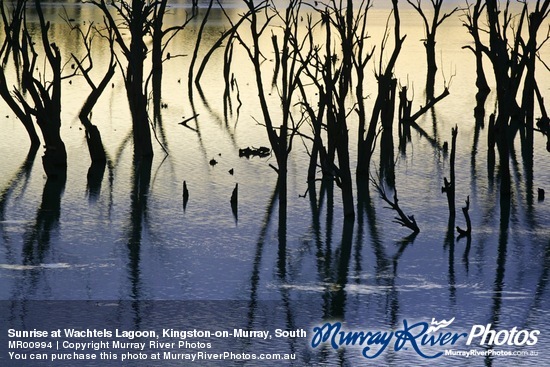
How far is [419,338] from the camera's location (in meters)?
7.99

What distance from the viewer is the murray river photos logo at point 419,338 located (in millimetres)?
7750

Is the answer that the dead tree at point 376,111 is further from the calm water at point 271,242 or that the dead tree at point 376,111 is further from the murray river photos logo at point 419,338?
the murray river photos logo at point 419,338

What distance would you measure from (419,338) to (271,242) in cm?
324

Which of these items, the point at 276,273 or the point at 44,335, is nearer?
the point at 44,335

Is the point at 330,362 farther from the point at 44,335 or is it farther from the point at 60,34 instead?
the point at 60,34

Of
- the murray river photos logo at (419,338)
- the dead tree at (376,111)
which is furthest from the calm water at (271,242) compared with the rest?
the dead tree at (376,111)

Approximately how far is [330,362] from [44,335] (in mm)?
2095

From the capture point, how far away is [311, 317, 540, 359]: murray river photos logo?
7.75m

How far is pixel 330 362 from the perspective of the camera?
7.48 meters

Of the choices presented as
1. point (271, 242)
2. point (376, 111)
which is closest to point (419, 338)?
point (271, 242)

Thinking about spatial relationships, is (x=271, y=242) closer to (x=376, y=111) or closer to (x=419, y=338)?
(x=376, y=111)

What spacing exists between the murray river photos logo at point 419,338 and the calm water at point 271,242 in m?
0.16

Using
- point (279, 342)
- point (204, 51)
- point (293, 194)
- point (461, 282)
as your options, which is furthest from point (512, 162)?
point (204, 51)

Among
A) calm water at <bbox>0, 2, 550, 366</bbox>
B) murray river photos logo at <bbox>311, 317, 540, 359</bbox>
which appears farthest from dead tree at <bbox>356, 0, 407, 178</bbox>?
murray river photos logo at <bbox>311, 317, 540, 359</bbox>
